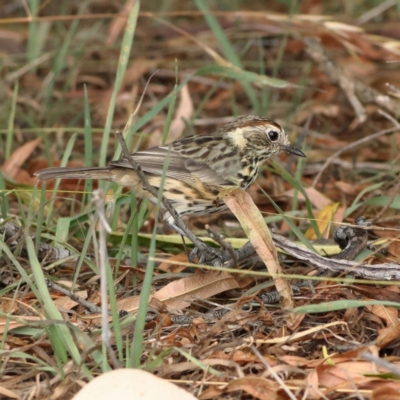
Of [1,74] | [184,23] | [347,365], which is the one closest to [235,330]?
[347,365]

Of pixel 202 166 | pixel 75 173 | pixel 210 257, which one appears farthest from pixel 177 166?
pixel 210 257

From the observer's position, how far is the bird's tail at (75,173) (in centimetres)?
350

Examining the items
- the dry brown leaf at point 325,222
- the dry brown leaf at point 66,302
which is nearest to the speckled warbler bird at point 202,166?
the dry brown leaf at point 325,222

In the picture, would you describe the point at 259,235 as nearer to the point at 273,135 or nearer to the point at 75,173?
the point at 75,173

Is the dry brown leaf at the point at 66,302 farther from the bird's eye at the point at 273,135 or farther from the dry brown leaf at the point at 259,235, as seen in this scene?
the bird's eye at the point at 273,135

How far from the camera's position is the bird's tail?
3498 mm

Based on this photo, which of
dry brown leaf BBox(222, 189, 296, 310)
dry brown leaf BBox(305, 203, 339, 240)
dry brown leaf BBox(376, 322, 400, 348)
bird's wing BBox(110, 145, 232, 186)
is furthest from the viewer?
dry brown leaf BBox(305, 203, 339, 240)

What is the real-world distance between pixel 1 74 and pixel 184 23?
1809 mm

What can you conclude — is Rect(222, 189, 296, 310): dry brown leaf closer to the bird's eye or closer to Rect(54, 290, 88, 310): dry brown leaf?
Rect(54, 290, 88, 310): dry brown leaf

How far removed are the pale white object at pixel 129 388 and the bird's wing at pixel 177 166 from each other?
1.55m

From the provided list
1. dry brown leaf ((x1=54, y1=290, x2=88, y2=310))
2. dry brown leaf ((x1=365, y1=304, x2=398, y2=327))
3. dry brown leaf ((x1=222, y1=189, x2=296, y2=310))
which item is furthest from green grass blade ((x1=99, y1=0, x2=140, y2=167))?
dry brown leaf ((x1=365, y1=304, x2=398, y2=327))

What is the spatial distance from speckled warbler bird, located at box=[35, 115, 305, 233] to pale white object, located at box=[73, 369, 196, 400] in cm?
122

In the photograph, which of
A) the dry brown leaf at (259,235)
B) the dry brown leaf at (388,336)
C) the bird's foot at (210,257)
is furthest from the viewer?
the bird's foot at (210,257)

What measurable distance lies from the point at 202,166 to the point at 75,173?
2.06 feet
